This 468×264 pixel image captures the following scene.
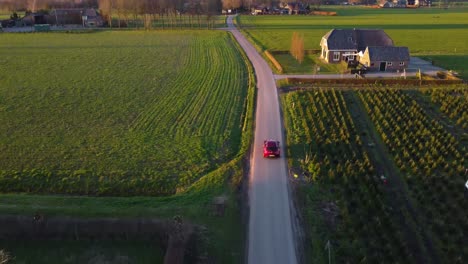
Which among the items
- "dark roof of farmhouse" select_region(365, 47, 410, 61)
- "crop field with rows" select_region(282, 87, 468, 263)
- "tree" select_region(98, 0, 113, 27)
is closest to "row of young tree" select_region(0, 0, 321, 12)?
"tree" select_region(98, 0, 113, 27)

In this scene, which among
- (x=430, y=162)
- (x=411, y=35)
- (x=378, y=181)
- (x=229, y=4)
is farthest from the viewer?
(x=229, y=4)

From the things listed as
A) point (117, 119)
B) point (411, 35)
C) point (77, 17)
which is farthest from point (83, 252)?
point (77, 17)

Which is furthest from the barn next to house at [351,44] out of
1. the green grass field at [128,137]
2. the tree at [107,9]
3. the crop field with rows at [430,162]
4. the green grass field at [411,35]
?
the tree at [107,9]

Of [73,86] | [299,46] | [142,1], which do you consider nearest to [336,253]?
[73,86]

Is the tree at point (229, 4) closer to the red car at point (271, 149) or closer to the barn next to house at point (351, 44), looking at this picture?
the barn next to house at point (351, 44)

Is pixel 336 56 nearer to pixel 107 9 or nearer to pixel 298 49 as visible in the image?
pixel 298 49

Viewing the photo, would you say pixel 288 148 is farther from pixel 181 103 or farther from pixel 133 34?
pixel 133 34

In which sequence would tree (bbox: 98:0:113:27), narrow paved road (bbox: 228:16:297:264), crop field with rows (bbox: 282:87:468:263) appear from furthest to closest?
tree (bbox: 98:0:113:27) → crop field with rows (bbox: 282:87:468:263) → narrow paved road (bbox: 228:16:297:264)

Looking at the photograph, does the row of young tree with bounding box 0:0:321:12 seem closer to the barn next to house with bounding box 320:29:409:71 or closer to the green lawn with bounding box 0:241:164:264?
the barn next to house with bounding box 320:29:409:71
